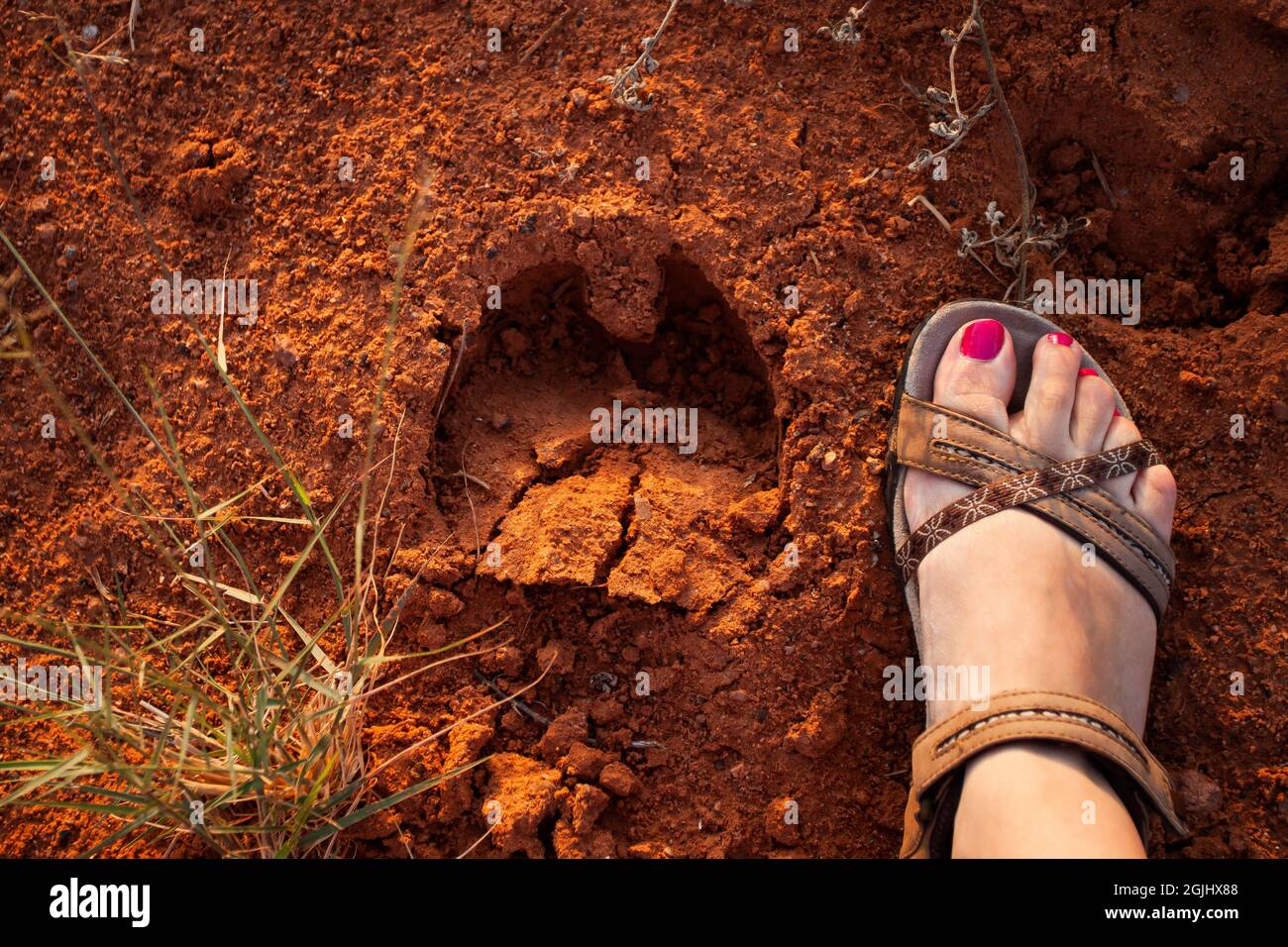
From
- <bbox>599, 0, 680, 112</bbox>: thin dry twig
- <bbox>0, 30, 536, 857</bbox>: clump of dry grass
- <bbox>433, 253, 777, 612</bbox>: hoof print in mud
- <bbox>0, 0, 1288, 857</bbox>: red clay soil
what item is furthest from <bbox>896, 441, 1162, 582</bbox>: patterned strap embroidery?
<bbox>599, 0, 680, 112</bbox>: thin dry twig

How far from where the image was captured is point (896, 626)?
2.17 meters

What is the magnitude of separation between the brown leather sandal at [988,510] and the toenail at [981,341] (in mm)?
31

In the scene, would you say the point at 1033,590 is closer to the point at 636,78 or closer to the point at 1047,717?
the point at 1047,717

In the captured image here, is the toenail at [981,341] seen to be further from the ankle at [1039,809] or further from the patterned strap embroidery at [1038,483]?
the ankle at [1039,809]

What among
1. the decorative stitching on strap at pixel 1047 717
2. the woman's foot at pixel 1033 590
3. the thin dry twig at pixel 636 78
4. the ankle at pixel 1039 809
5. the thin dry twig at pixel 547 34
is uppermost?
the thin dry twig at pixel 547 34

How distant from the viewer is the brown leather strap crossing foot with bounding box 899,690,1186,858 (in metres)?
1.92

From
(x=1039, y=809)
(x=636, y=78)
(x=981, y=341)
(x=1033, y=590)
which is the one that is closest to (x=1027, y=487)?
(x=1033, y=590)

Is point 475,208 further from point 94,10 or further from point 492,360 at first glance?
point 94,10

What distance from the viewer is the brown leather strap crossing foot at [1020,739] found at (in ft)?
6.30

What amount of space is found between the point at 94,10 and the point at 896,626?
2.38m

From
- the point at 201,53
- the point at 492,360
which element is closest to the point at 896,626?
the point at 492,360

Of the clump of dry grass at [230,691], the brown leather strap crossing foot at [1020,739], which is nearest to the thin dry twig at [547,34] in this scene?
the clump of dry grass at [230,691]

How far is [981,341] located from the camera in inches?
87.0

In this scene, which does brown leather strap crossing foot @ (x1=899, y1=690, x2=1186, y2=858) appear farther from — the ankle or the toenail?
the toenail
